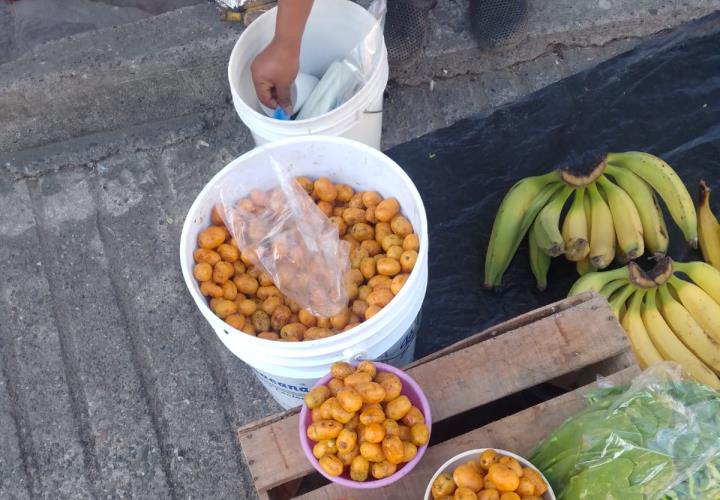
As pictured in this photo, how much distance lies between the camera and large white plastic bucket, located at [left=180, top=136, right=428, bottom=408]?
159 centimetres

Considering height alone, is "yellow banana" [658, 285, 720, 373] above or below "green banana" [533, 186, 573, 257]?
below

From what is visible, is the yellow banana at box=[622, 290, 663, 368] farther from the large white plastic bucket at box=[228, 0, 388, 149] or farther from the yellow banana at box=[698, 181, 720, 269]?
the large white plastic bucket at box=[228, 0, 388, 149]

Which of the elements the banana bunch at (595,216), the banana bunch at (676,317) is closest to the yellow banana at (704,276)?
the banana bunch at (676,317)

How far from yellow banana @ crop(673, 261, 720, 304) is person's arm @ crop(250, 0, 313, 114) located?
123cm

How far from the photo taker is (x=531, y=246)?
7.21 feet

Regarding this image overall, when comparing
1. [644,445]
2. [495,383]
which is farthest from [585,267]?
[644,445]

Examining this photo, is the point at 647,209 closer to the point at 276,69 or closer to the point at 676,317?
the point at 676,317

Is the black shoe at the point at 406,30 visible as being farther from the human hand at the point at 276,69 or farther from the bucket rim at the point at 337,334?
the bucket rim at the point at 337,334

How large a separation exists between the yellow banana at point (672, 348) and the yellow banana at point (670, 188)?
0.96 feet

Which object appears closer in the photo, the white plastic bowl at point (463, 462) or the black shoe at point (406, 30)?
the white plastic bowl at point (463, 462)

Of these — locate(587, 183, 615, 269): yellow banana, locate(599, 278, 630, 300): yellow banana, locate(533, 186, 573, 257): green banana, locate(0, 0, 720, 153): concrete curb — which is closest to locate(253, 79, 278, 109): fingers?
locate(0, 0, 720, 153): concrete curb

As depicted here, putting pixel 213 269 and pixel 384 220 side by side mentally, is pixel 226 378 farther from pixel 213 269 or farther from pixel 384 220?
pixel 384 220

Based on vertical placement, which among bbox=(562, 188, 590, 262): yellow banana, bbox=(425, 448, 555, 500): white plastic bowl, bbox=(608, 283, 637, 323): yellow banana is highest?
bbox=(425, 448, 555, 500): white plastic bowl

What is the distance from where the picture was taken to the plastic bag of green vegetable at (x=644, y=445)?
1.31 m
